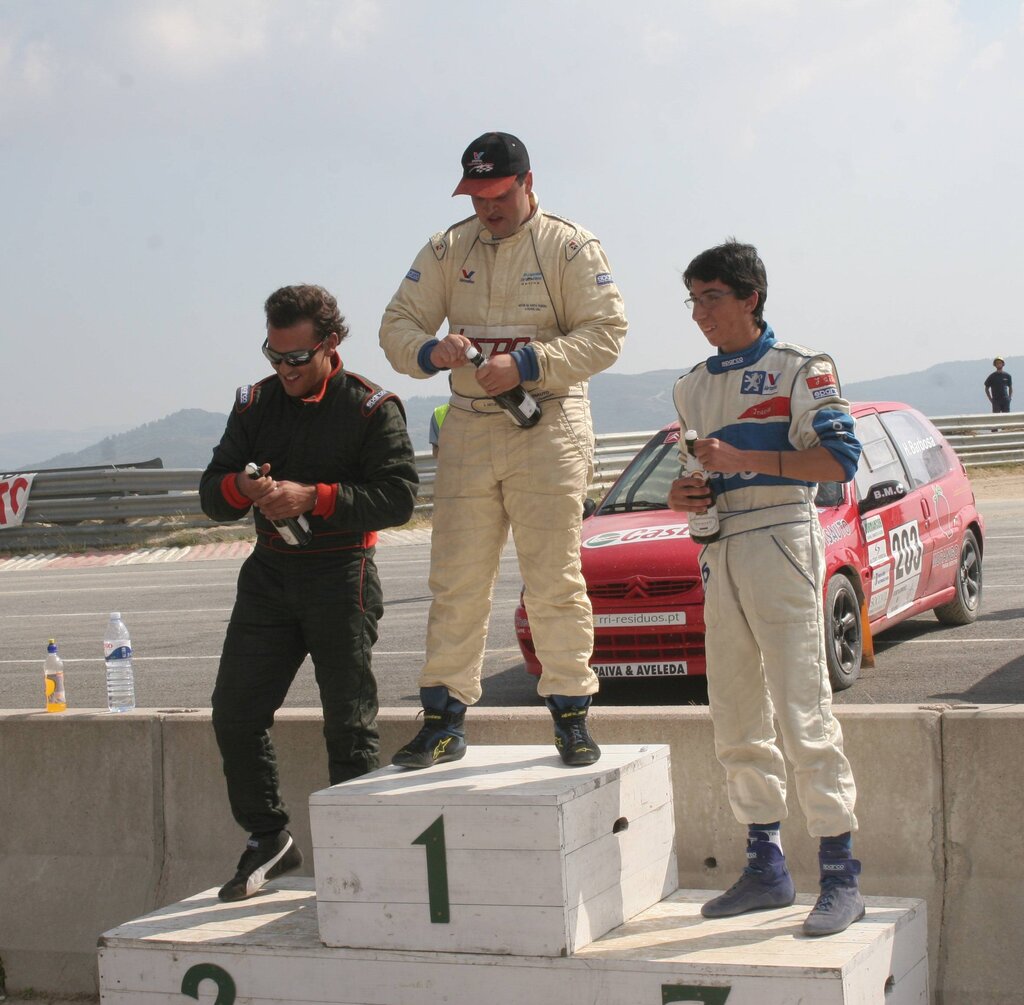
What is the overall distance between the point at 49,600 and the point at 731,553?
14543 millimetres

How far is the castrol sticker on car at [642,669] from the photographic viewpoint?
8.38m

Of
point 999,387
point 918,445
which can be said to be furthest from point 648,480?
point 999,387

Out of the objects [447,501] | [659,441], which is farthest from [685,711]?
[659,441]

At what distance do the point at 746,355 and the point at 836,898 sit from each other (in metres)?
1.63

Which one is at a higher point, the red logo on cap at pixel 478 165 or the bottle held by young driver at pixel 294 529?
the red logo on cap at pixel 478 165

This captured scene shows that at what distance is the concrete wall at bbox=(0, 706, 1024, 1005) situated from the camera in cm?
468

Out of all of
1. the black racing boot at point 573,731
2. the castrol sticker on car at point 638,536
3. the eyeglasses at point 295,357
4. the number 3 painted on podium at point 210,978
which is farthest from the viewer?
the castrol sticker on car at point 638,536

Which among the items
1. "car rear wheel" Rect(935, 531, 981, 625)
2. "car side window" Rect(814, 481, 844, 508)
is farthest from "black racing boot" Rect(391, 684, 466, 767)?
"car rear wheel" Rect(935, 531, 981, 625)

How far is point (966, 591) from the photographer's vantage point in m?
11.1

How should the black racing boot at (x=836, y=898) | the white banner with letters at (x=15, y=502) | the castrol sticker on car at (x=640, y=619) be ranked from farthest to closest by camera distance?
the white banner with letters at (x=15, y=502), the castrol sticker on car at (x=640, y=619), the black racing boot at (x=836, y=898)

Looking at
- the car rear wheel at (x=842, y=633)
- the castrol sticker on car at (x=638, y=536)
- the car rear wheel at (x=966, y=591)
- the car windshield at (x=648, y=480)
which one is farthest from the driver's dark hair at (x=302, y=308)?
the car rear wheel at (x=966, y=591)

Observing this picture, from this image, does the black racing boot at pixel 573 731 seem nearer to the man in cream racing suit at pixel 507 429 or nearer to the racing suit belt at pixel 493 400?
the man in cream racing suit at pixel 507 429

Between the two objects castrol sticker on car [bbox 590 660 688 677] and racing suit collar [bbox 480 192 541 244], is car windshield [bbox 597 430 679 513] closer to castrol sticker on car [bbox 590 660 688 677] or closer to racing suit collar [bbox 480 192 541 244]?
castrol sticker on car [bbox 590 660 688 677]

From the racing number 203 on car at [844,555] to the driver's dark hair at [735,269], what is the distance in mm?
4002
